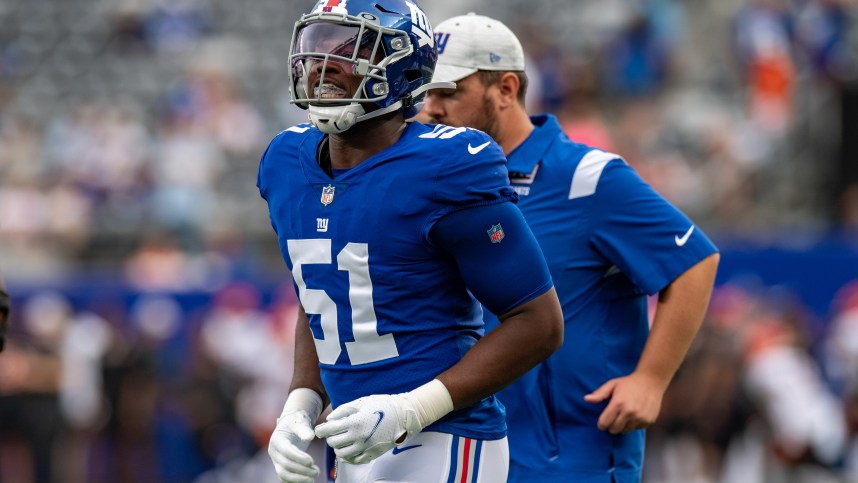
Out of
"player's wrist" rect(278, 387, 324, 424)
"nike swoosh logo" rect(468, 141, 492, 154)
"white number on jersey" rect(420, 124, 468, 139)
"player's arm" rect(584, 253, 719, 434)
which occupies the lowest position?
"player's arm" rect(584, 253, 719, 434)

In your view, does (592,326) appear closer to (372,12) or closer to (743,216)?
(372,12)

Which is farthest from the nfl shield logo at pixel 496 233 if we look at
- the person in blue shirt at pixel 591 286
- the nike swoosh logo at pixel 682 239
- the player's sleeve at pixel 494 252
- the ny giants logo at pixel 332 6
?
the nike swoosh logo at pixel 682 239

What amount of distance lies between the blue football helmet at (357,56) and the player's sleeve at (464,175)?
187 millimetres

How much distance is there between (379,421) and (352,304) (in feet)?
1.07

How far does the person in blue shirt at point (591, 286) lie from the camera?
4.33 meters

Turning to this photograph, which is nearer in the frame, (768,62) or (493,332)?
(493,332)

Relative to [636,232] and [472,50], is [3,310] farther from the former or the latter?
[636,232]

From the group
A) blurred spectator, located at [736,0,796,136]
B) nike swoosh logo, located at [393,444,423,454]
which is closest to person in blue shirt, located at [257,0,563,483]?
nike swoosh logo, located at [393,444,423,454]

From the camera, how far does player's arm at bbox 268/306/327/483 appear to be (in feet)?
11.3

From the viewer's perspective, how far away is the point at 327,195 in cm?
350

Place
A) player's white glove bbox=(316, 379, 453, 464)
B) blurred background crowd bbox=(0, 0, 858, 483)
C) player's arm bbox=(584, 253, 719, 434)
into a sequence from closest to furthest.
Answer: player's white glove bbox=(316, 379, 453, 464) → player's arm bbox=(584, 253, 719, 434) → blurred background crowd bbox=(0, 0, 858, 483)

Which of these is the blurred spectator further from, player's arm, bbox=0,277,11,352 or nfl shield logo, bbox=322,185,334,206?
nfl shield logo, bbox=322,185,334,206

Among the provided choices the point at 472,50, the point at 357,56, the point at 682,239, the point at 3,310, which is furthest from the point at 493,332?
the point at 3,310

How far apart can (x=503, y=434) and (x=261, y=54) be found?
1322 centimetres
